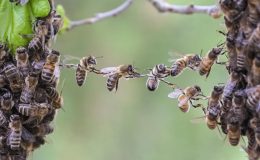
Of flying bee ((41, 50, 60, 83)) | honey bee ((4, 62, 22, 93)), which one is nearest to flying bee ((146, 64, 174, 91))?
flying bee ((41, 50, 60, 83))

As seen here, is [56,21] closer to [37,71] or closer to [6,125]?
[37,71]

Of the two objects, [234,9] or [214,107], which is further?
[214,107]

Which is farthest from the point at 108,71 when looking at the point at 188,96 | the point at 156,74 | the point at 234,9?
the point at 234,9

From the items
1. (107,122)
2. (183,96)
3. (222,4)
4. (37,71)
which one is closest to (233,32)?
(222,4)

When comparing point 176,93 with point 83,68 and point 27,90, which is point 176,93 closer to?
point 83,68

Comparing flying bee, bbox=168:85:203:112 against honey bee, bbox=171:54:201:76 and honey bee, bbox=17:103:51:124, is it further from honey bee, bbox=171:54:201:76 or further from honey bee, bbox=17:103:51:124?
honey bee, bbox=17:103:51:124

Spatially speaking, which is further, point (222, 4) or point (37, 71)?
point (37, 71)
